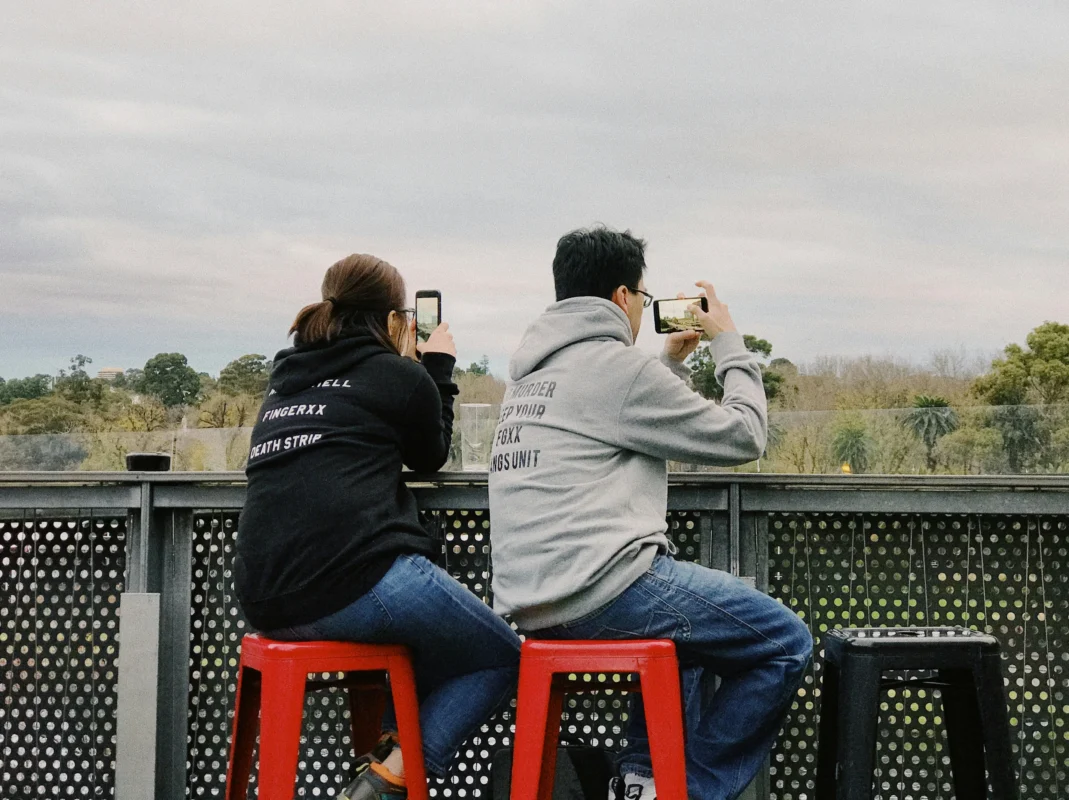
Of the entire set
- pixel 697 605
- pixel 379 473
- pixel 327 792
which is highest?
pixel 379 473

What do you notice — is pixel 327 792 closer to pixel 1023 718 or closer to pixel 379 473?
pixel 379 473

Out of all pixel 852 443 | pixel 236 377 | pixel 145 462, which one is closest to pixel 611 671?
pixel 145 462

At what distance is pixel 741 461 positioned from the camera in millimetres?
2111

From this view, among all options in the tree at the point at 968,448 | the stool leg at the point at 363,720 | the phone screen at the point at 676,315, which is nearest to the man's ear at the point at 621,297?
the phone screen at the point at 676,315

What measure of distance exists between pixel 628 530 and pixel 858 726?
57 centimetres

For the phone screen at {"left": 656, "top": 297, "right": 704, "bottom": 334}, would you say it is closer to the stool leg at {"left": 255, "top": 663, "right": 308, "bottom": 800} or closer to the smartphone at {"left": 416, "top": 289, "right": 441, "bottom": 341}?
the smartphone at {"left": 416, "top": 289, "right": 441, "bottom": 341}

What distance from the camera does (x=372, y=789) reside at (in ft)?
6.79

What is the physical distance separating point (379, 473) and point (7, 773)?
1487mm

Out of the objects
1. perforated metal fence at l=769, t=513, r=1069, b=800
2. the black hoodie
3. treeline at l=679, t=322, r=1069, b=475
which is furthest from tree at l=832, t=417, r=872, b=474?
the black hoodie

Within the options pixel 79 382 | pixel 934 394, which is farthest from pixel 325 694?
pixel 934 394

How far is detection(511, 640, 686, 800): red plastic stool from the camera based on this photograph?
196 centimetres

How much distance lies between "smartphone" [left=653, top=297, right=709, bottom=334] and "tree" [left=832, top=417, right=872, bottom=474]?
14394mm

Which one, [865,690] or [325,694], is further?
[325,694]

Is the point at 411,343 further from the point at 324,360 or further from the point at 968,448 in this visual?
the point at 968,448
